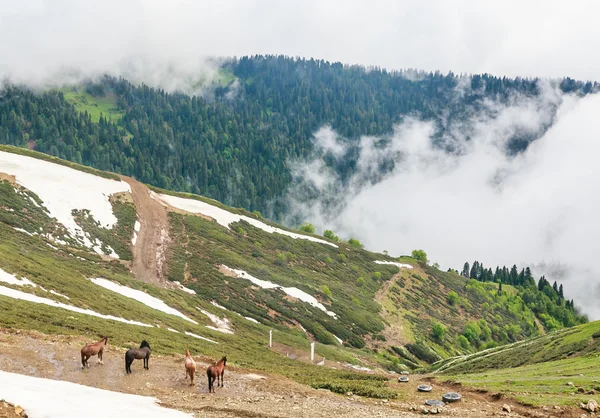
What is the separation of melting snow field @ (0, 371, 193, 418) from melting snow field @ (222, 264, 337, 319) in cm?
7157

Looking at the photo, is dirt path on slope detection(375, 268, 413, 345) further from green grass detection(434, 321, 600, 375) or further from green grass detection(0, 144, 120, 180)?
green grass detection(0, 144, 120, 180)

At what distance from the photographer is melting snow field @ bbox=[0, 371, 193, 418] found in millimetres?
17750

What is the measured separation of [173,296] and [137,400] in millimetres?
52147

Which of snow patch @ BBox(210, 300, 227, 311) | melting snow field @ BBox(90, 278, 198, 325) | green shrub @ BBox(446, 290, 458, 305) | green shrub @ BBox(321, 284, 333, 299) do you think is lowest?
melting snow field @ BBox(90, 278, 198, 325)

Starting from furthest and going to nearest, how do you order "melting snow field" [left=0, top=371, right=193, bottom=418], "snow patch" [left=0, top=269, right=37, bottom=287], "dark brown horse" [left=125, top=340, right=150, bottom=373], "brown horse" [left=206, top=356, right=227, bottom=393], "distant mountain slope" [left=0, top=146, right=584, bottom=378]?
"distant mountain slope" [left=0, top=146, right=584, bottom=378] → "snow patch" [left=0, top=269, right=37, bottom=287] → "dark brown horse" [left=125, top=340, right=150, bottom=373] → "brown horse" [left=206, top=356, right=227, bottom=393] → "melting snow field" [left=0, top=371, right=193, bottom=418]

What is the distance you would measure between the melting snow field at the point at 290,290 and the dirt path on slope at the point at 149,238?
43.6 feet

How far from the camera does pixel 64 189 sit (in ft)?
322

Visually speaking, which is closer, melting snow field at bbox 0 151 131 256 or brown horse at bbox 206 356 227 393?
brown horse at bbox 206 356 227 393

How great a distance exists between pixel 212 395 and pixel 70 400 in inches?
274

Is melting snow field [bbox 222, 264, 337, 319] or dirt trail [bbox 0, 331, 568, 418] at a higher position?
melting snow field [bbox 222, 264, 337, 319]

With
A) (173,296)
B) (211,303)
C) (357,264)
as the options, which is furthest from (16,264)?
(357,264)

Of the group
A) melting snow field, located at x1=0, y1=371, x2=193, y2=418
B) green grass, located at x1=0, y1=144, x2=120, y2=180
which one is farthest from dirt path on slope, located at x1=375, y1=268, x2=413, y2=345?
melting snow field, located at x1=0, y1=371, x2=193, y2=418

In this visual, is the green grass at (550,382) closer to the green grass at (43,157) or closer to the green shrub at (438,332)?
the green shrub at (438,332)

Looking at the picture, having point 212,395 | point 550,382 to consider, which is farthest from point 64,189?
point 550,382
